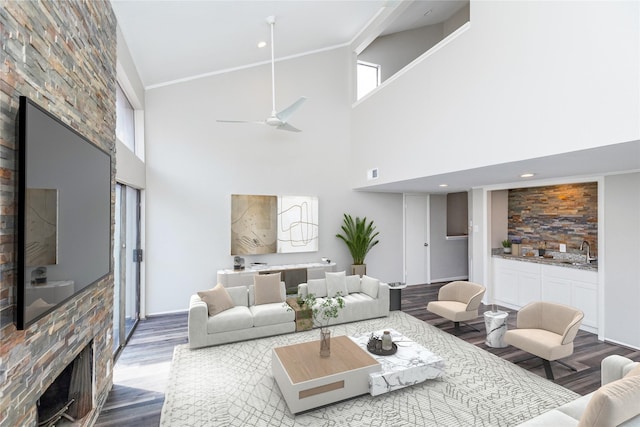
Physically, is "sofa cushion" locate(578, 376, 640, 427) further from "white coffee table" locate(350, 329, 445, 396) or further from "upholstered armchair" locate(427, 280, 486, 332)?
"upholstered armchair" locate(427, 280, 486, 332)

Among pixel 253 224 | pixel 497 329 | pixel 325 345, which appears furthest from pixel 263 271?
pixel 497 329

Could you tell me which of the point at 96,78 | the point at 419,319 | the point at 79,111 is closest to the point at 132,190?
the point at 96,78

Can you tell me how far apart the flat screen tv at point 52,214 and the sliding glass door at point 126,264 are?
136cm

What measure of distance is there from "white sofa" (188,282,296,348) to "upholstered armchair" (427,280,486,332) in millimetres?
2242

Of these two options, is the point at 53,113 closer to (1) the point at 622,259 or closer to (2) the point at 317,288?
(2) the point at 317,288

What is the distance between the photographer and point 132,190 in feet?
16.6

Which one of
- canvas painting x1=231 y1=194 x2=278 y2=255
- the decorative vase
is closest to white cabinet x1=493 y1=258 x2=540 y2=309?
the decorative vase

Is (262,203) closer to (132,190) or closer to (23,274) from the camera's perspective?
(132,190)

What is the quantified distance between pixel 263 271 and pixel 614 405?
4.97 metres

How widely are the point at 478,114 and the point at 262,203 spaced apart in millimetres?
4072

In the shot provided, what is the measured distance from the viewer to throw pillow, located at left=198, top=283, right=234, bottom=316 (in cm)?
431

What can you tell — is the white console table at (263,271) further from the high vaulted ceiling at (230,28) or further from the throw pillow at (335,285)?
the high vaulted ceiling at (230,28)

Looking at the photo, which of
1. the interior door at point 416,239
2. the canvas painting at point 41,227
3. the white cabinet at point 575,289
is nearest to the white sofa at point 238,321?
the canvas painting at point 41,227

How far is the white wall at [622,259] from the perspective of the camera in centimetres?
407
